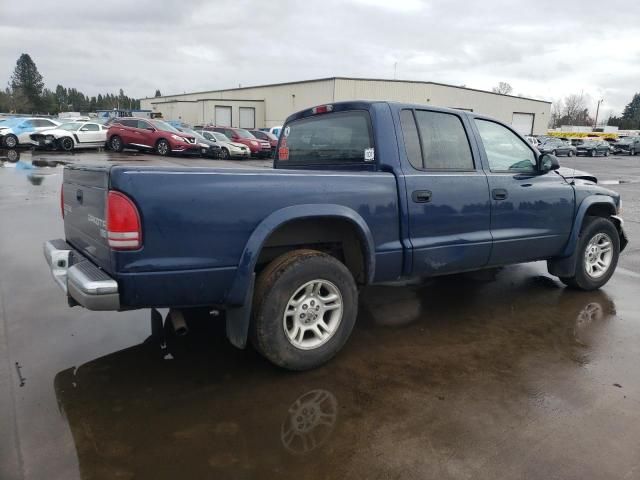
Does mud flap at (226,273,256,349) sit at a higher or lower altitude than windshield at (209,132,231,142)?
lower

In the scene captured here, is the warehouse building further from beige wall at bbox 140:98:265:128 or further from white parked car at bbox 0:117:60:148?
white parked car at bbox 0:117:60:148

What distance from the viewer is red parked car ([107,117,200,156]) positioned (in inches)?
888

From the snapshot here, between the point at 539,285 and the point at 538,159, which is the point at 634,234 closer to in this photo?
the point at 539,285

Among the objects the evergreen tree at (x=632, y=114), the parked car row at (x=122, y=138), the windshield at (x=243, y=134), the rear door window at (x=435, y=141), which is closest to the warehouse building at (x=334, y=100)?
the windshield at (x=243, y=134)

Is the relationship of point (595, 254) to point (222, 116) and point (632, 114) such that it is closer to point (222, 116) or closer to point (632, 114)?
point (222, 116)

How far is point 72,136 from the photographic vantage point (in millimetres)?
23469

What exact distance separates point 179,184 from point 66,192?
4.98 ft

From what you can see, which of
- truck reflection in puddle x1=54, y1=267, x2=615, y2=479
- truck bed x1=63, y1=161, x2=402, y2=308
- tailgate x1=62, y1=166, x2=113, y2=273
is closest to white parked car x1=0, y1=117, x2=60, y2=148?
tailgate x1=62, y1=166, x2=113, y2=273

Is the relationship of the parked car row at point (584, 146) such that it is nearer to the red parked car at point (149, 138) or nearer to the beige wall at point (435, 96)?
the beige wall at point (435, 96)

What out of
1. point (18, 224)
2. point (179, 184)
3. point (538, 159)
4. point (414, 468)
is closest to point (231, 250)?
point (179, 184)

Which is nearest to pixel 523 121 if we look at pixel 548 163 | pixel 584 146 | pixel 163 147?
pixel 584 146

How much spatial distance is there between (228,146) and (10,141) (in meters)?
10.5

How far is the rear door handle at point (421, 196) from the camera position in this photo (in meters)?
3.75

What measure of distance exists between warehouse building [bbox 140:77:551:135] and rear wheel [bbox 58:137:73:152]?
82.3ft
